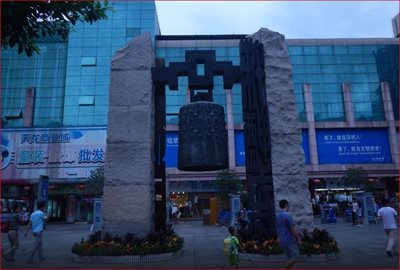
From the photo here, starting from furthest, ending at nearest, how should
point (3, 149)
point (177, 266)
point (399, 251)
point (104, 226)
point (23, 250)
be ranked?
point (3, 149)
point (23, 250)
point (399, 251)
point (104, 226)
point (177, 266)

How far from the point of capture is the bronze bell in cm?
884

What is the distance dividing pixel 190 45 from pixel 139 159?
4009 cm

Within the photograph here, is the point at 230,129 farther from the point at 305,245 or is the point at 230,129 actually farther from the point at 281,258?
the point at 281,258

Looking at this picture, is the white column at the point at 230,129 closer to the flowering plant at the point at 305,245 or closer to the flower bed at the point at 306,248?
the flowering plant at the point at 305,245

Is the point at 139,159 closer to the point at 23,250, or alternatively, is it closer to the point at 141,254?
the point at 141,254

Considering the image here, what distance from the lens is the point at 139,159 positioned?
1056 centimetres

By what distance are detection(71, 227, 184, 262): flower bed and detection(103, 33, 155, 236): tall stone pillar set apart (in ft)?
0.94

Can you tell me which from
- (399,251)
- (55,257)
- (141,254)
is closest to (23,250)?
(55,257)

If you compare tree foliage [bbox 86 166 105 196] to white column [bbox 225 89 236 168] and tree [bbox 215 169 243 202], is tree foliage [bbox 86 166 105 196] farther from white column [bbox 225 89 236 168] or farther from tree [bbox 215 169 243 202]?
white column [bbox 225 89 236 168]

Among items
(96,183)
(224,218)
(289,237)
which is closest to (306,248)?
(289,237)

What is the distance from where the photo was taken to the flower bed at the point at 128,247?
31.1 feet

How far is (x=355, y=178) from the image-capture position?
3859 centimetres

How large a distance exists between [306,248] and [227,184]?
28.0 metres

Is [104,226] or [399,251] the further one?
[399,251]
